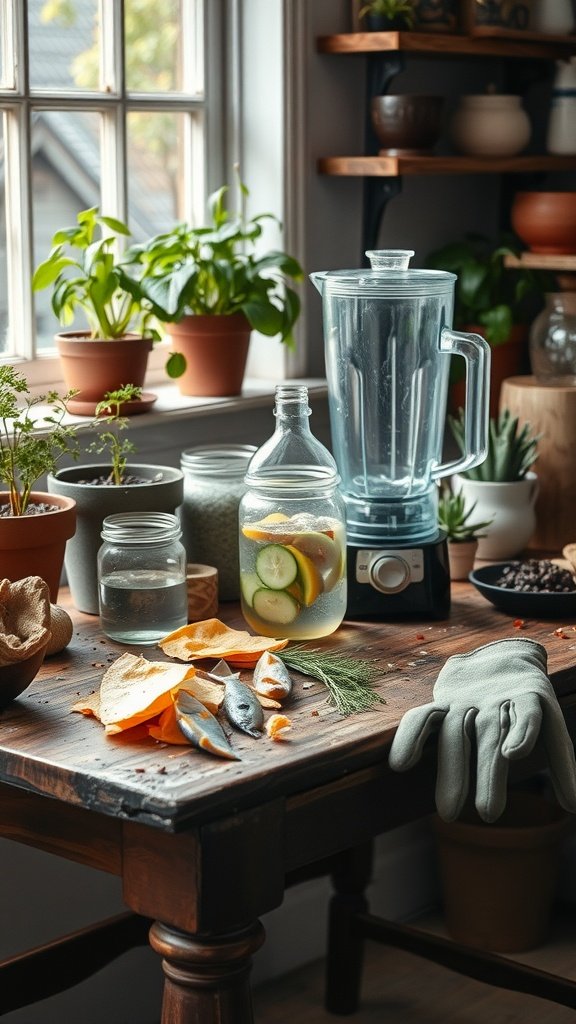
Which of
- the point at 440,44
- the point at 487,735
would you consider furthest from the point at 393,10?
the point at 487,735

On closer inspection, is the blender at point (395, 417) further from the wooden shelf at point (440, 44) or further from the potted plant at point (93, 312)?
the wooden shelf at point (440, 44)

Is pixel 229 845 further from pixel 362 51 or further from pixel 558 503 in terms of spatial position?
pixel 362 51

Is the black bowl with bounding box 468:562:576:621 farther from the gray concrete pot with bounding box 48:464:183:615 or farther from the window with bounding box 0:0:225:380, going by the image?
the window with bounding box 0:0:225:380

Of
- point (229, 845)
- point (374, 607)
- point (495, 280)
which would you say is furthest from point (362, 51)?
point (229, 845)

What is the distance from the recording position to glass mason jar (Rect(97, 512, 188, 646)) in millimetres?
1842

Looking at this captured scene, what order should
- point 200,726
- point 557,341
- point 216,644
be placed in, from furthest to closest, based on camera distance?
point 557,341
point 216,644
point 200,726

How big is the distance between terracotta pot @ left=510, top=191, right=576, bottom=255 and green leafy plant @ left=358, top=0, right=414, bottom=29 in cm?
42

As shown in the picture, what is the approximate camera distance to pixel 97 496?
196 cm

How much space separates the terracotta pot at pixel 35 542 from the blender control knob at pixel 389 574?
1.39 ft

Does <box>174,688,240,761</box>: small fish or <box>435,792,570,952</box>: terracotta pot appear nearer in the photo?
<box>174,688,240,761</box>: small fish

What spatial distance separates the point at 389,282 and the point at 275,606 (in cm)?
52

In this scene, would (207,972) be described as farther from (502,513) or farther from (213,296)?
(213,296)

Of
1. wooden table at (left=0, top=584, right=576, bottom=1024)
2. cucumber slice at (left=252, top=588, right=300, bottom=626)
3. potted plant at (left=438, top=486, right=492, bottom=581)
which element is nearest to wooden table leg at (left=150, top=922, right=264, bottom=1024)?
wooden table at (left=0, top=584, right=576, bottom=1024)

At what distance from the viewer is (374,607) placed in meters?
2.00
